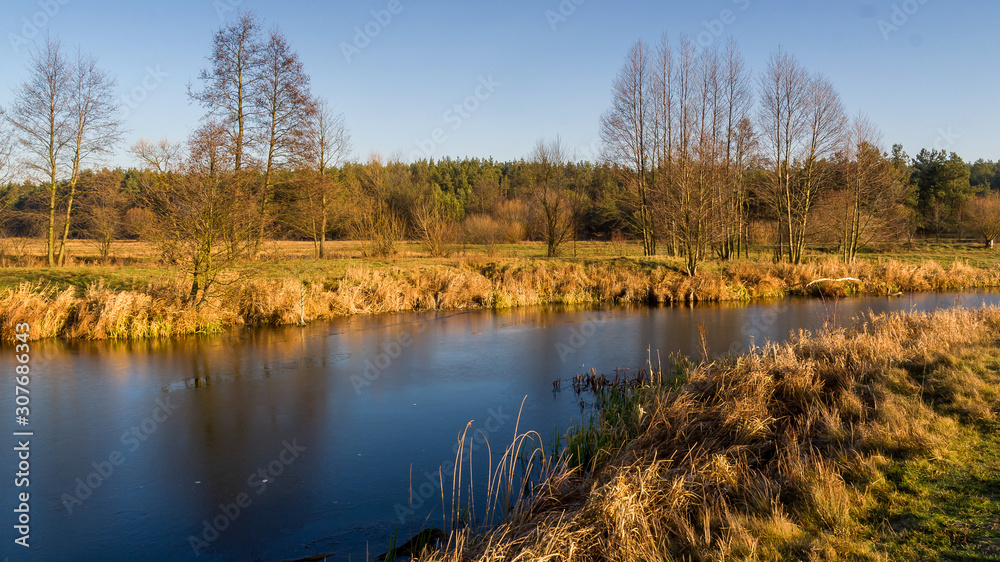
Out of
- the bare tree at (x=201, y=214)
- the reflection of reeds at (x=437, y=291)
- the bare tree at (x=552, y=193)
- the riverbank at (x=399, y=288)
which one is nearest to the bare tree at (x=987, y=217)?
the riverbank at (x=399, y=288)

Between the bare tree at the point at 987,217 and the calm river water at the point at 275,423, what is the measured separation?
26220 mm

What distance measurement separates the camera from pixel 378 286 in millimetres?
16422

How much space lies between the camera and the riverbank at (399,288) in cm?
1195

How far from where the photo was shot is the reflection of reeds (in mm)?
11875

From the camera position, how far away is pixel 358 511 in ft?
15.6

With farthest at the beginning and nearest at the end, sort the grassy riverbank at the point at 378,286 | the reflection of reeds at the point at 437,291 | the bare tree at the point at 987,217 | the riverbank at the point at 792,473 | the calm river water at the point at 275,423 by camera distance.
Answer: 1. the bare tree at the point at 987,217
2. the grassy riverbank at the point at 378,286
3. the reflection of reeds at the point at 437,291
4. the calm river water at the point at 275,423
5. the riverbank at the point at 792,473

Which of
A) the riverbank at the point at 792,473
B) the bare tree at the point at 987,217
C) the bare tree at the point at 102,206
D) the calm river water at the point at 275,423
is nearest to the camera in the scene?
the riverbank at the point at 792,473

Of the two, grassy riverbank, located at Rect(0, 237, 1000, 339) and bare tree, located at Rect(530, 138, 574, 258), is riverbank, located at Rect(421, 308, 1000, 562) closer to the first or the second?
grassy riverbank, located at Rect(0, 237, 1000, 339)

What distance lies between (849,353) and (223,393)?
8570mm

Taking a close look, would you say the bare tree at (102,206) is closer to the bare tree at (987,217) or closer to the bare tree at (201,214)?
the bare tree at (201,214)

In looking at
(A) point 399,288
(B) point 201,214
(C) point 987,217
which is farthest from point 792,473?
(C) point 987,217

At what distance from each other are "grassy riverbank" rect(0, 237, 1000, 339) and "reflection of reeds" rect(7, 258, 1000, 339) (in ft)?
0.10

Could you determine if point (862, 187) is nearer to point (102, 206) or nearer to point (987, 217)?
point (987, 217)

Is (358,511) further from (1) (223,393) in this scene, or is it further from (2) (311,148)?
(2) (311,148)
